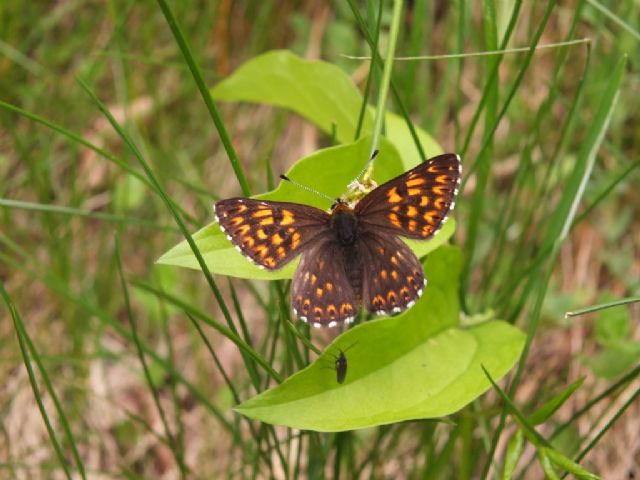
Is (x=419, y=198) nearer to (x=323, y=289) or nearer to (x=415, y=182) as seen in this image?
(x=415, y=182)

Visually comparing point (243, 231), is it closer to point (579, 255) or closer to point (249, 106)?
point (579, 255)

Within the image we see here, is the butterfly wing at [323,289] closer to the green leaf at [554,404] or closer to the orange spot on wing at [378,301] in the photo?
the orange spot on wing at [378,301]

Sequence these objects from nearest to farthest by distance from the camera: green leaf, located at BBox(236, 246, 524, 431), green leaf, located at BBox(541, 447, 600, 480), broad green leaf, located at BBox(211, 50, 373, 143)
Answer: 1. green leaf, located at BBox(541, 447, 600, 480)
2. green leaf, located at BBox(236, 246, 524, 431)
3. broad green leaf, located at BBox(211, 50, 373, 143)

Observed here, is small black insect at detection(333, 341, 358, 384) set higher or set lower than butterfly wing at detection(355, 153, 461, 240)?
lower

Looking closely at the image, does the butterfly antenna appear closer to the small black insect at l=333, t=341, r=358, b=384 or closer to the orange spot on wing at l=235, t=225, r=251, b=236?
the orange spot on wing at l=235, t=225, r=251, b=236

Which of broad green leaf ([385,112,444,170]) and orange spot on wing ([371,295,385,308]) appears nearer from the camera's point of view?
orange spot on wing ([371,295,385,308])

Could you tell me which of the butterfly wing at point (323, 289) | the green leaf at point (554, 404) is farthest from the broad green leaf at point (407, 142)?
the green leaf at point (554, 404)

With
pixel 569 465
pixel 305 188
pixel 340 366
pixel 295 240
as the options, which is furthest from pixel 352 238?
pixel 569 465

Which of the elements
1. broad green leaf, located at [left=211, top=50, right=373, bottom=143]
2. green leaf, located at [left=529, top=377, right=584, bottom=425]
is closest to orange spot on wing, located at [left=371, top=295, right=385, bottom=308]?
green leaf, located at [left=529, top=377, right=584, bottom=425]

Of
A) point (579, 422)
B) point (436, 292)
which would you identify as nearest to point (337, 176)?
point (436, 292)
